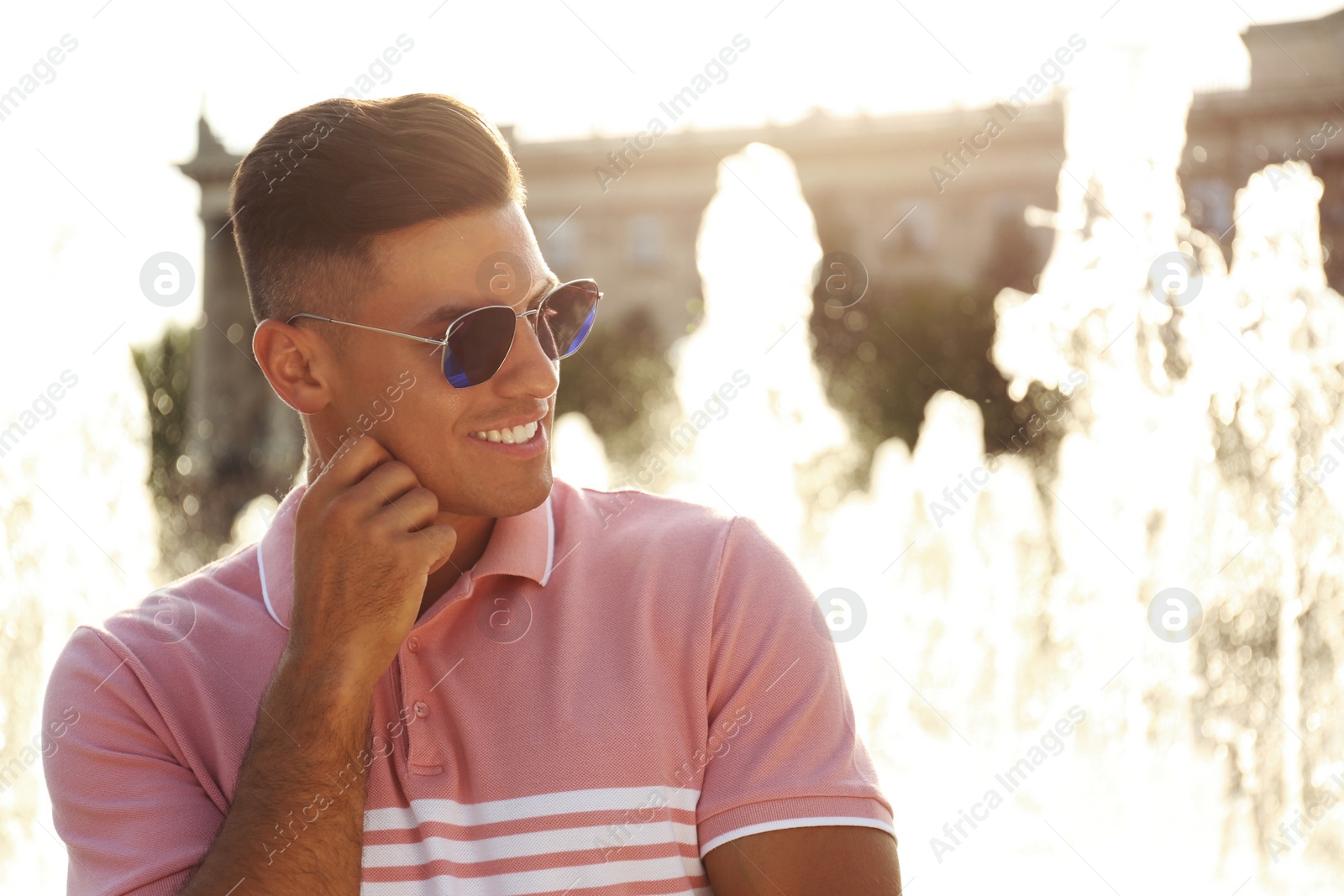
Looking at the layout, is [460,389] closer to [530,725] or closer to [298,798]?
[530,725]

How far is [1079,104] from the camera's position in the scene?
40.7 ft

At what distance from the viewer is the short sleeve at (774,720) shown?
2.06 meters

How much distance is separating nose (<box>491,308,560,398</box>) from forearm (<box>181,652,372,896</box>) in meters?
0.60

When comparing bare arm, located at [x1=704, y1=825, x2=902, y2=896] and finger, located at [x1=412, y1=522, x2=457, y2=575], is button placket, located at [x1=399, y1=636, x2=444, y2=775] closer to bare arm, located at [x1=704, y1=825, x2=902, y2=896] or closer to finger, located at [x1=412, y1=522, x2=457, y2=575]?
finger, located at [x1=412, y1=522, x2=457, y2=575]

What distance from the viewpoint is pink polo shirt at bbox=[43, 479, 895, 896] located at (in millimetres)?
2088

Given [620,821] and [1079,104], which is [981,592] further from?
[620,821]

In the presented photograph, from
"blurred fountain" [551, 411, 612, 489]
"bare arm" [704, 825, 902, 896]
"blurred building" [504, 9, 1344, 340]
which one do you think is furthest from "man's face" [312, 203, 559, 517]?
"blurred building" [504, 9, 1344, 340]

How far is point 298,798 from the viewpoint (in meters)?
2.10

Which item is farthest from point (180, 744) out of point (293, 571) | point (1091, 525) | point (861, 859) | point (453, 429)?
point (1091, 525)

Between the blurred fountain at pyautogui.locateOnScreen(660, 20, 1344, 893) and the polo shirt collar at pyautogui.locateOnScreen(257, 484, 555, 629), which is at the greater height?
the polo shirt collar at pyautogui.locateOnScreen(257, 484, 555, 629)

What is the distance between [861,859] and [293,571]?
110 cm

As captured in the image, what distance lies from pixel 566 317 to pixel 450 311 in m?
0.27

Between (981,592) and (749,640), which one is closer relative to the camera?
(749,640)

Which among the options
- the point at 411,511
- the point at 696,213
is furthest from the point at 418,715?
the point at 696,213
